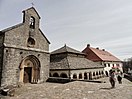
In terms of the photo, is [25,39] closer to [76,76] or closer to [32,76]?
[32,76]

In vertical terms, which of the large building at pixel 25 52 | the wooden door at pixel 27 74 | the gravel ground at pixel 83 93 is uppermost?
the large building at pixel 25 52

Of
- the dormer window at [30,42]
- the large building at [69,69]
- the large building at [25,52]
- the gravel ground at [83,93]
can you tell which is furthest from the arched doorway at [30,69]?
the gravel ground at [83,93]

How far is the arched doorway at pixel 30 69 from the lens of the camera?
708 inches

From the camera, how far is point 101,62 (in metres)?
40.9

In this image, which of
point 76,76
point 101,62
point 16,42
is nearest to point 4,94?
point 16,42

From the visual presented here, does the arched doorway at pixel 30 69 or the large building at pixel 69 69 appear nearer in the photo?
the arched doorway at pixel 30 69

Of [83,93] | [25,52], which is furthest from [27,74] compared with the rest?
[83,93]

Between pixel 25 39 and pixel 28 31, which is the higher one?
pixel 28 31

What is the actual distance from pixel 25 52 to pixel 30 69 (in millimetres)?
2918

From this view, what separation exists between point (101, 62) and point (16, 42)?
29751 millimetres

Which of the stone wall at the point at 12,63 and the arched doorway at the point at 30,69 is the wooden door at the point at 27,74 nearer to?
the arched doorway at the point at 30,69

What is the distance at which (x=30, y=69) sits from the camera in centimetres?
1922

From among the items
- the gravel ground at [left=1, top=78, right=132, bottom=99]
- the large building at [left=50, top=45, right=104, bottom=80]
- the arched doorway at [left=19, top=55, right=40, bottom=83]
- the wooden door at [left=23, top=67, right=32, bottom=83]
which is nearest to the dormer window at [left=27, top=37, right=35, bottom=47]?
the arched doorway at [left=19, top=55, right=40, bottom=83]

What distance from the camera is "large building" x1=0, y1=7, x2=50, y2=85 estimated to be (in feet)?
50.9
